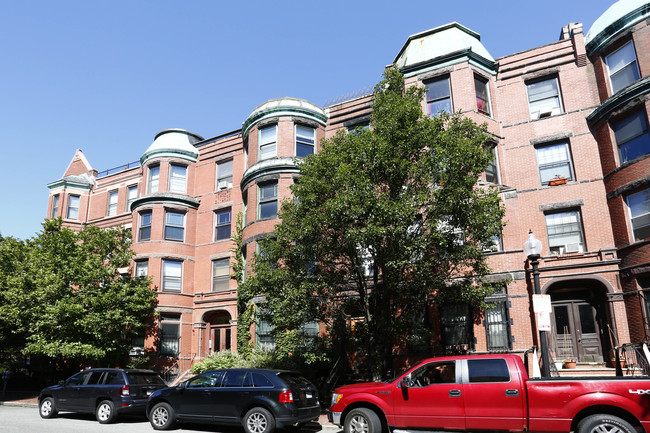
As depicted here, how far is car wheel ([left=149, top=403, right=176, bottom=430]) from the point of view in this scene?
39.9ft

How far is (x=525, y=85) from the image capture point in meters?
21.1

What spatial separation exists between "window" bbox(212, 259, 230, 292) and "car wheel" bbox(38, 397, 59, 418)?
11.4 m

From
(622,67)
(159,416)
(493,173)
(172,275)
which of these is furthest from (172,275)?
(622,67)

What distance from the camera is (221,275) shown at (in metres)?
26.3

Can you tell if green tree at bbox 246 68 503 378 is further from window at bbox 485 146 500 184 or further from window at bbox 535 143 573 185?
window at bbox 535 143 573 185

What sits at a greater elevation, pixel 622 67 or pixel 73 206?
pixel 622 67

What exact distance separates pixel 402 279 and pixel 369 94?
12867mm

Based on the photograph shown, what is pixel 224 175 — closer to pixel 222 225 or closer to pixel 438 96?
pixel 222 225

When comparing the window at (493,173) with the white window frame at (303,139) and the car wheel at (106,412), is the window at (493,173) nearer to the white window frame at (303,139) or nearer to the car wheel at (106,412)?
the white window frame at (303,139)

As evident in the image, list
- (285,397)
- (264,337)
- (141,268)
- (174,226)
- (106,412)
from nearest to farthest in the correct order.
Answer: (285,397) < (106,412) < (264,337) < (141,268) < (174,226)

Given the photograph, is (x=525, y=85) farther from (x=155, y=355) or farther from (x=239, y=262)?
(x=155, y=355)

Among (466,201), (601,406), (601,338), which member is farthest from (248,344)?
(601,406)

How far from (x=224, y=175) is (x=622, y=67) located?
20.6 metres

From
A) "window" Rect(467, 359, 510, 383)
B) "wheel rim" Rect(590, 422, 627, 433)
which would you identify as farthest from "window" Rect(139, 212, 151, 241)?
"wheel rim" Rect(590, 422, 627, 433)
